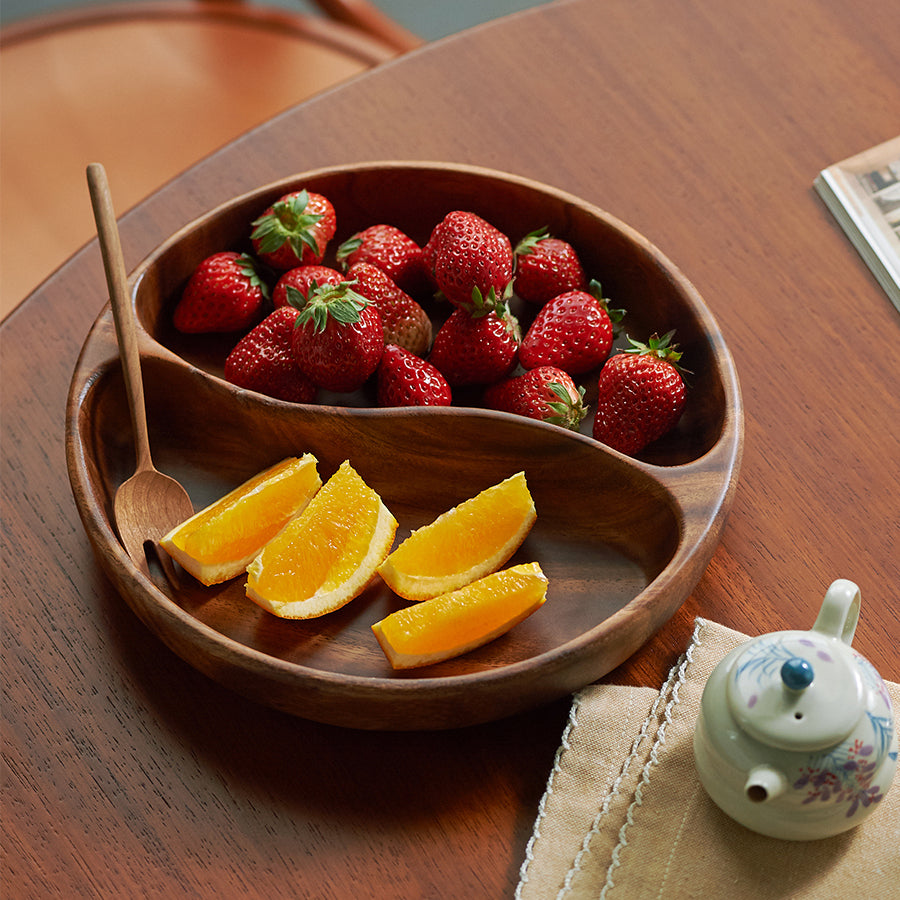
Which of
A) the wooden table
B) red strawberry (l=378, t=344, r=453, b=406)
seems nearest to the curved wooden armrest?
Answer: the wooden table

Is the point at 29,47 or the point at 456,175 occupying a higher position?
the point at 456,175

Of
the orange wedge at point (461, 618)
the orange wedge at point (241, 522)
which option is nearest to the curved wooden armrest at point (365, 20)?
the orange wedge at point (241, 522)

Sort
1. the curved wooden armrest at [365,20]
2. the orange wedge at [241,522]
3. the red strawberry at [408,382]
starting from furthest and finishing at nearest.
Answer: the curved wooden armrest at [365,20] → the red strawberry at [408,382] → the orange wedge at [241,522]

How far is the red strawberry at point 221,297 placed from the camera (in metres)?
1.09

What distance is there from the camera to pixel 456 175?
115cm

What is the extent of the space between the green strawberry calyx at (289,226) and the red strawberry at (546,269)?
0.77 feet

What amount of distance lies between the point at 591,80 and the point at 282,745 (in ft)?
3.16

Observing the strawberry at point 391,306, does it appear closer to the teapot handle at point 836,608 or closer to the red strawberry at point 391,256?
the red strawberry at point 391,256

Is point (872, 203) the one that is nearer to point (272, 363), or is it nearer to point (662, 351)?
point (662, 351)

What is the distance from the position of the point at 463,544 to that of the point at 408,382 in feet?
0.63

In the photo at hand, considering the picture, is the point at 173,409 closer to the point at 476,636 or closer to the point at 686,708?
the point at 476,636

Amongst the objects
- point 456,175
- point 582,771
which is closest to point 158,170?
point 456,175

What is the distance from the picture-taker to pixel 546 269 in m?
1.10

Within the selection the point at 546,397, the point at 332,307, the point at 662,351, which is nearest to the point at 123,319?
the point at 332,307
